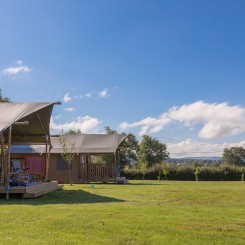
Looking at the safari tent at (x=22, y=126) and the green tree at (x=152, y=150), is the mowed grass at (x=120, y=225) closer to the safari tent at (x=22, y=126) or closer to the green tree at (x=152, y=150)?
the safari tent at (x=22, y=126)

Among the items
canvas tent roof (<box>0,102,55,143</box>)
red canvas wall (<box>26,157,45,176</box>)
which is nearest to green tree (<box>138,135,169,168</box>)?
red canvas wall (<box>26,157,45,176</box>)

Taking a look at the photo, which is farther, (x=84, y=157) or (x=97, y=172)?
(x=84, y=157)

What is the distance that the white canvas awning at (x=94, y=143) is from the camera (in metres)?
26.8

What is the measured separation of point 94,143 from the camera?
2772 centimetres

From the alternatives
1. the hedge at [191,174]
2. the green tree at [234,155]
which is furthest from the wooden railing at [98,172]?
the green tree at [234,155]

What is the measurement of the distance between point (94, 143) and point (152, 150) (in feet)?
174

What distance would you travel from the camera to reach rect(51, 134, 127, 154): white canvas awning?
26766 mm

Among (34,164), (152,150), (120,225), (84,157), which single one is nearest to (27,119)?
(120,225)

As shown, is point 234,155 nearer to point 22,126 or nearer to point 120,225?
point 22,126

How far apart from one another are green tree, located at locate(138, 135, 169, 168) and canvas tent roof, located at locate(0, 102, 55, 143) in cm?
6007

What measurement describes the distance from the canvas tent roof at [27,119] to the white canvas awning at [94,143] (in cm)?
911

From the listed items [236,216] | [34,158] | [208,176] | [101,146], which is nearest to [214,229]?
[236,216]

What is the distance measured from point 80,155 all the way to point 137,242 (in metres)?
22.1

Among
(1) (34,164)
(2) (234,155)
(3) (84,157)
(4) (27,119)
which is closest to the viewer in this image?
(4) (27,119)
